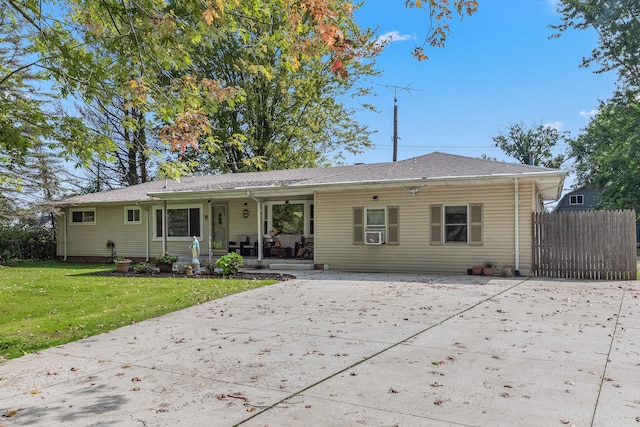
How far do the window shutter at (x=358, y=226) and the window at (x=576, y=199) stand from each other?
38.6m

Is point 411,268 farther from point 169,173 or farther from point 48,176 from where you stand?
point 48,176

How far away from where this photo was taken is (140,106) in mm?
6871

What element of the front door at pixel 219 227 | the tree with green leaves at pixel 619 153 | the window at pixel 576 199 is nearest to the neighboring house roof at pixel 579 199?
the window at pixel 576 199

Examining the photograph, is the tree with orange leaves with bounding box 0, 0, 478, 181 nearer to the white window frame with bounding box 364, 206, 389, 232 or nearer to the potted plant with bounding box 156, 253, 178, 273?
the potted plant with bounding box 156, 253, 178, 273

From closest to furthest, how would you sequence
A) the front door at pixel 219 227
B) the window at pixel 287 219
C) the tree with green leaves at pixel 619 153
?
the window at pixel 287 219 < the front door at pixel 219 227 < the tree with green leaves at pixel 619 153

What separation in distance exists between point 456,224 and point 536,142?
3749 centimetres

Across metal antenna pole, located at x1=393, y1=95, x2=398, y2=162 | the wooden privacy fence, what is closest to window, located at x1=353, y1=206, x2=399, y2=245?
the wooden privacy fence

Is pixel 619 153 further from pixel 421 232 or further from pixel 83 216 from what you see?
pixel 83 216

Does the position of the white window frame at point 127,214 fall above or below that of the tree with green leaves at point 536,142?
below

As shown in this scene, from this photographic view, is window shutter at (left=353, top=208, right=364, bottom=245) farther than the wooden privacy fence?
Yes

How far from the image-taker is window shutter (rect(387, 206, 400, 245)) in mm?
13553

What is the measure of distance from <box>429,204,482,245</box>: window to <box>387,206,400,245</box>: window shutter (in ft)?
3.32

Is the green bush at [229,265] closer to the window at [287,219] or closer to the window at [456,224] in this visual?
the window at [287,219]

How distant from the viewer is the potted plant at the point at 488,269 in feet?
39.9
